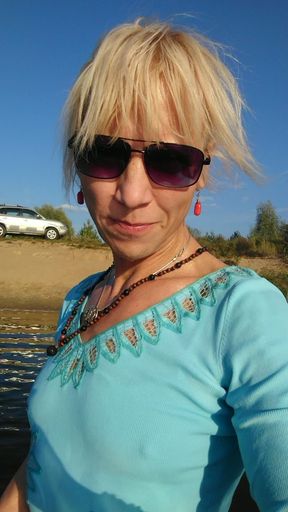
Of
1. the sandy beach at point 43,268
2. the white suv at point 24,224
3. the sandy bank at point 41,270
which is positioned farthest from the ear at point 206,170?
the white suv at point 24,224

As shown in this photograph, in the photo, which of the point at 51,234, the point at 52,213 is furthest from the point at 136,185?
the point at 52,213

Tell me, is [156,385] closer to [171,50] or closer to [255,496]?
[255,496]

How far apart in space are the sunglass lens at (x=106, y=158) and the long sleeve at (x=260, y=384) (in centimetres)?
49

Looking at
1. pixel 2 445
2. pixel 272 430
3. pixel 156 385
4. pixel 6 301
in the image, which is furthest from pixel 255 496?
pixel 6 301

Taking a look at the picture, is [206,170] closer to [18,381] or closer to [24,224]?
[18,381]

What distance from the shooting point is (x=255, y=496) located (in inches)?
41.9

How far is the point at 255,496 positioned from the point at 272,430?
16 cm

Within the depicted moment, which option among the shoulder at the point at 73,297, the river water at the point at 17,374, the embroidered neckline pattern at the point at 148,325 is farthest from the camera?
the river water at the point at 17,374

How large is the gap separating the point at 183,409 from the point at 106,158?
0.67 meters

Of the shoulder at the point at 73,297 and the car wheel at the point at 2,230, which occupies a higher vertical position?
the shoulder at the point at 73,297

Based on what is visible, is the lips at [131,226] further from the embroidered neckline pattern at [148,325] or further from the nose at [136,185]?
the embroidered neckline pattern at [148,325]

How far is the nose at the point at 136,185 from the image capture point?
53.3 inches

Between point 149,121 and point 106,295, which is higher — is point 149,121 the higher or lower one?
the higher one

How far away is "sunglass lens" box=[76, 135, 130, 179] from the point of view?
1.36 meters
